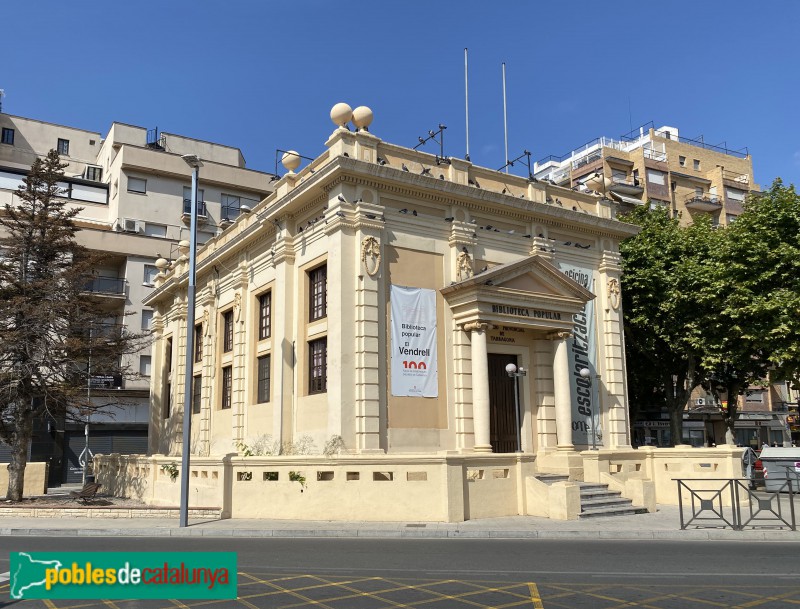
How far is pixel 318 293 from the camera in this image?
72.7 ft

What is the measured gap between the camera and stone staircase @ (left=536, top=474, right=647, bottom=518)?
17.6m

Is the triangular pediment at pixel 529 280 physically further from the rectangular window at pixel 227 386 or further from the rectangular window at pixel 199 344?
the rectangular window at pixel 199 344

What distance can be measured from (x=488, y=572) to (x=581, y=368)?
15.0 metres

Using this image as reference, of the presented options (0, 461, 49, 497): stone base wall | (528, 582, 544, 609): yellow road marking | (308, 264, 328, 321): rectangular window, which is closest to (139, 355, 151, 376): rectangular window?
(0, 461, 49, 497): stone base wall

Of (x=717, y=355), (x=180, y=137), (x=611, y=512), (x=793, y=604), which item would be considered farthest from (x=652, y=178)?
(x=793, y=604)

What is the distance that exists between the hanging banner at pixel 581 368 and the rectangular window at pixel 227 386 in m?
12.8

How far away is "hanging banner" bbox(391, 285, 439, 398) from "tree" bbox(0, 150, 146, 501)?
36.4 feet

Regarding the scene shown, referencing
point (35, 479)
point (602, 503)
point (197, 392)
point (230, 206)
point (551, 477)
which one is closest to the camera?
point (602, 503)

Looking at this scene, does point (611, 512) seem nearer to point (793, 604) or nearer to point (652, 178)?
point (793, 604)

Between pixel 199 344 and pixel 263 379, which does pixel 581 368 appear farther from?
pixel 199 344

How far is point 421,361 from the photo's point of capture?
20.6m

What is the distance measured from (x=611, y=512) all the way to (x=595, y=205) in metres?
12.7

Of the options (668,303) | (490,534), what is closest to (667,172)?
(668,303)

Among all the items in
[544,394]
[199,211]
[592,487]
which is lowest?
[592,487]
